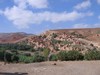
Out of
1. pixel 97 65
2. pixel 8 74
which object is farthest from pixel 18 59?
pixel 8 74

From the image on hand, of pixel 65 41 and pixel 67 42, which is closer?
pixel 67 42

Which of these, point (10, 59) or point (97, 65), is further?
point (10, 59)

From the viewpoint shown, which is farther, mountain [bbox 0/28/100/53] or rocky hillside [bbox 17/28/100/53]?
mountain [bbox 0/28/100/53]

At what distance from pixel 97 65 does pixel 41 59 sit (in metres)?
7.91

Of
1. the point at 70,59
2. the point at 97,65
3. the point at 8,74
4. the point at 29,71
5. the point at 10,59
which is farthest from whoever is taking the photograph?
the point at 10,59

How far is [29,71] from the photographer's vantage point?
21609 mm

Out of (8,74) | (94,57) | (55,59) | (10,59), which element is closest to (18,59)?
(10,59)

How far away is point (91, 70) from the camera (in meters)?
22.3

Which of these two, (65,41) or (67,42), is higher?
(65,41)

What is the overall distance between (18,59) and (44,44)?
1152 inches

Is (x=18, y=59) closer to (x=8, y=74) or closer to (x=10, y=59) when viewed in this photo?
(x=10, y=59)

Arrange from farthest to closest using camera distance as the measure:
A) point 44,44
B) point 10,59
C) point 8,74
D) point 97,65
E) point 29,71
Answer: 1. point 44,44
2. point 10,59
3. point 97,65
4. point 29,71
5. point 8,74

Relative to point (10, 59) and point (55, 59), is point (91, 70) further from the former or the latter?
point (10, 59)

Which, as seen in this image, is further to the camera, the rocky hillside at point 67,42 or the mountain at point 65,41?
the mountain at point 65,41
